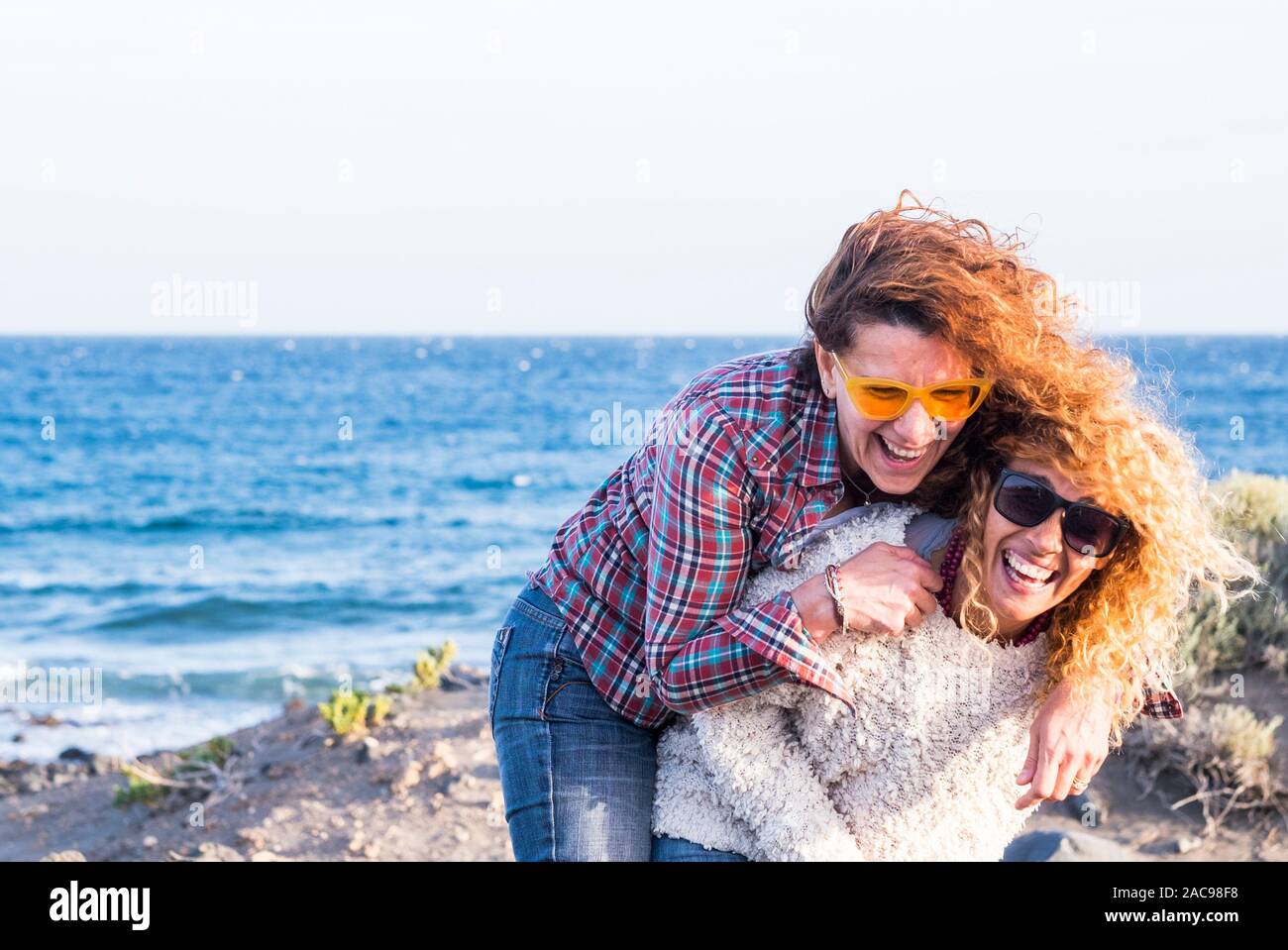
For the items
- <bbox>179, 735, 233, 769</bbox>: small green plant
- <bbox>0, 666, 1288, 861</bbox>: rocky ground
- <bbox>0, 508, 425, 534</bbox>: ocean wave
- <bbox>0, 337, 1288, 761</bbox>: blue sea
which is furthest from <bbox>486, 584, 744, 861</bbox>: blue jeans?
<bbox>0, 508, 425, 534</bbox>: ocean wave

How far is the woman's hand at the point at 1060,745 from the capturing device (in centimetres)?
261

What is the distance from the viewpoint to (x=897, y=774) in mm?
2701

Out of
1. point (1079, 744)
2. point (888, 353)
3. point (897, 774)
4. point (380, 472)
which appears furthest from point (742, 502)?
point (380, 472)

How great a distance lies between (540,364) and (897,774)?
69.5 m

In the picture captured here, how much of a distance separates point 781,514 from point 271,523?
20.3 metres

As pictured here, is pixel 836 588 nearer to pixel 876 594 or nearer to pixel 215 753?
pixel 876 594

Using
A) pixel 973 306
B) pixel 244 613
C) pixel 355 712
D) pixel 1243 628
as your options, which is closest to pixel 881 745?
pixel 973 306

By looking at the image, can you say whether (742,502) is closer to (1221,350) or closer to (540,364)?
(540,364)

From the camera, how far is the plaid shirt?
2633 mm

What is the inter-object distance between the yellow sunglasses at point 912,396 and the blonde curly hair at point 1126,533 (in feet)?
0.34

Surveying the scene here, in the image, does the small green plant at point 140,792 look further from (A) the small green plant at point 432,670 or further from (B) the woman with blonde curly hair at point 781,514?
(B) the woman with blonde curly hair at point 781,514

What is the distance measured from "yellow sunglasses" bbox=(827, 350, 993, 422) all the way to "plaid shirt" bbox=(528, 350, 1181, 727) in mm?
186

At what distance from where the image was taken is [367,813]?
6.37 meters
